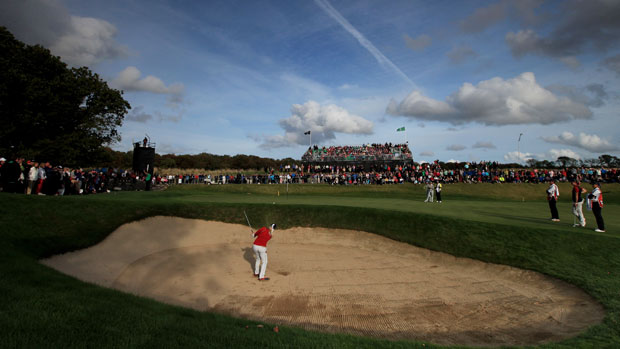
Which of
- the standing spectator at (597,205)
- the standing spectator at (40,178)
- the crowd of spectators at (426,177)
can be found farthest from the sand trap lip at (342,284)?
the crowd of spectators at (426,177)

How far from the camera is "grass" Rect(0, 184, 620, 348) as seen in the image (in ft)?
15.6

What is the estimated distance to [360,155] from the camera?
A: 51469 mm

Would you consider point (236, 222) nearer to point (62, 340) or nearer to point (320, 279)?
point (320, 279)

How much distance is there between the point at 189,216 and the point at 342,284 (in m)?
10.0

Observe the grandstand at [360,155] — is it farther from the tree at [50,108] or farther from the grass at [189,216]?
the grass at [189,216]

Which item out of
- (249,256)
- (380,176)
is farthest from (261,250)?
(380,176)

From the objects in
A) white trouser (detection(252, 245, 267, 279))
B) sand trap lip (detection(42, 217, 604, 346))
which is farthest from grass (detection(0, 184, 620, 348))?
white trouser (detection(252, 245, 267, 279))

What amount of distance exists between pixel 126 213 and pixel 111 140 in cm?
3010

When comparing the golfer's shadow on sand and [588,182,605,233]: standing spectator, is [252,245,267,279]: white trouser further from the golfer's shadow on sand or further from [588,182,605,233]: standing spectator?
[588,182,605,233]: standing spectator

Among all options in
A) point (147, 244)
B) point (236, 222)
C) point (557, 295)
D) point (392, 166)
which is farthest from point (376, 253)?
point (392, 166)

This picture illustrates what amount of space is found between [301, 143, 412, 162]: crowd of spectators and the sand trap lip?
35.8 m

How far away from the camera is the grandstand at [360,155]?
162ft

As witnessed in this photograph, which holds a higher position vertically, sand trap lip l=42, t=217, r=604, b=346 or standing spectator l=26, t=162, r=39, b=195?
standing spectator l=26, t=162, r=39, b=195

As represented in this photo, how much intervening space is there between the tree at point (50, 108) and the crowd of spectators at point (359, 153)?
30119 millimetres
